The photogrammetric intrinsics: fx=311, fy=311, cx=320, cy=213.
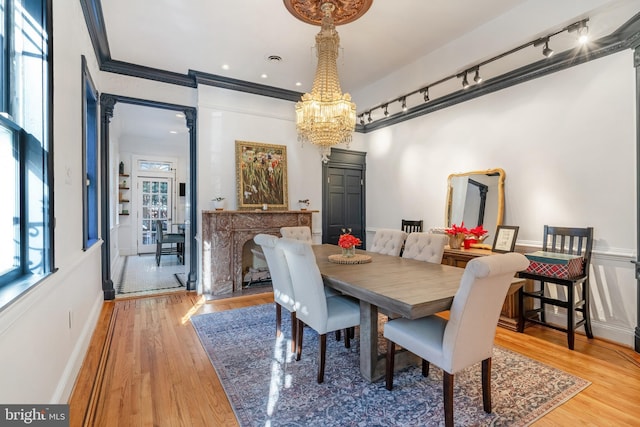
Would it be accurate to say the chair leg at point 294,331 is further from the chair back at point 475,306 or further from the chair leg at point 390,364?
the chair back at point 475,306

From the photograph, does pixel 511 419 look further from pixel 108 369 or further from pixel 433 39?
pixel 433 39

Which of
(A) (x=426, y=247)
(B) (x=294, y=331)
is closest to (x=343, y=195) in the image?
(A) (x=426, y=247)

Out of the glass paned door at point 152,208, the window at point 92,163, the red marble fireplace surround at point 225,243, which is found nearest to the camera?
the window at point 92,163

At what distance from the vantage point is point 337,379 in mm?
2322

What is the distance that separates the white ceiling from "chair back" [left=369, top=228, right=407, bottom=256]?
80.8 inches

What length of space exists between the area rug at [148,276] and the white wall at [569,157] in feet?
15.1

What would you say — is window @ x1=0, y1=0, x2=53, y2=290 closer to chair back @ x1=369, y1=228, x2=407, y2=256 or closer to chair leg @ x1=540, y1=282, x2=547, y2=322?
chair back @ x1=369, y1=228, x2=407, y2=256

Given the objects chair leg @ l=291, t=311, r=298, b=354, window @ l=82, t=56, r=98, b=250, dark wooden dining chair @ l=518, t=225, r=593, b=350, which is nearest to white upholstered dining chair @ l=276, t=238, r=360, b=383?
chair leg @ l=291, t=311, r=298, b=354

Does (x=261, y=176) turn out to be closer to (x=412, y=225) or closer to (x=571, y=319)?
(x=412, y=225)

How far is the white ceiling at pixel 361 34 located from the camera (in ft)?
9.73

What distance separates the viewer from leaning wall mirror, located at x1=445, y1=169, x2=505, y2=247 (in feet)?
13.2

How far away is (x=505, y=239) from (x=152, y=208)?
8.66m

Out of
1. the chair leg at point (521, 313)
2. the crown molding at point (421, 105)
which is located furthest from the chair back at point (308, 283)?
the crown molding at point (421, 105)

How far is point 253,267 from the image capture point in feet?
17.2
